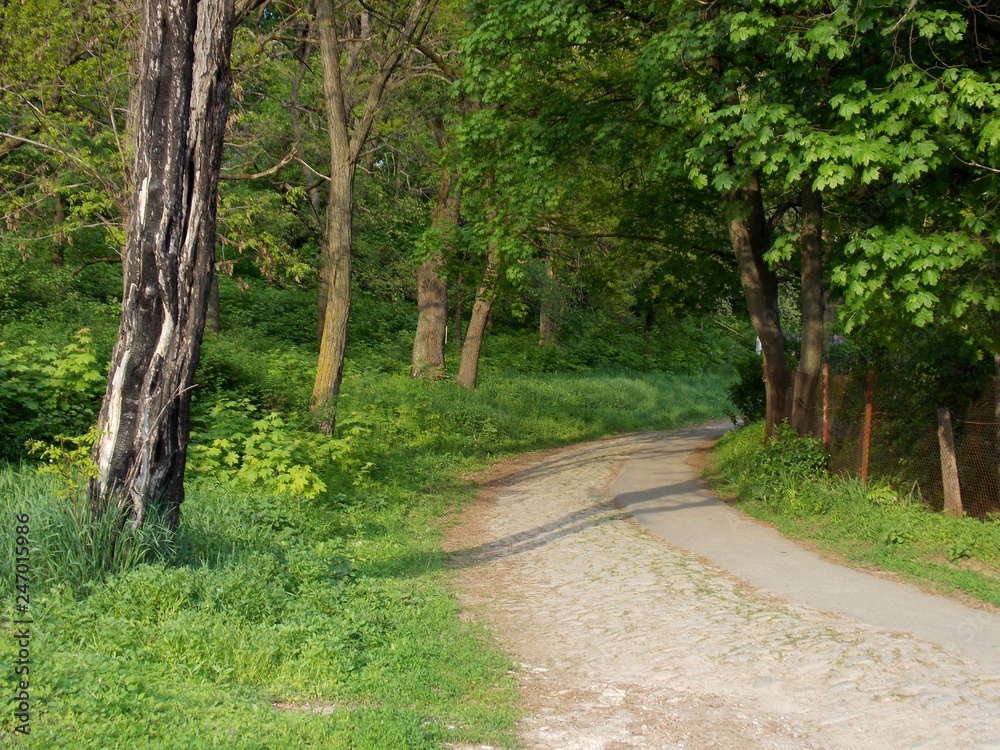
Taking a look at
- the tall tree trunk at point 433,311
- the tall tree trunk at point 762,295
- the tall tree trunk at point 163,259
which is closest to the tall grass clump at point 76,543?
the tall tree trunk at point 163,259

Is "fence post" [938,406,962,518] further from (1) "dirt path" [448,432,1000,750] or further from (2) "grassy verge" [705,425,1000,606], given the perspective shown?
(1) "dirt path" [448,432,1000,750]

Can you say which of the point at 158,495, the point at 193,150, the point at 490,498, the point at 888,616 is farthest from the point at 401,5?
the point at 888,616

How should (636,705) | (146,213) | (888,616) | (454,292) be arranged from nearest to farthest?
(636,705)
(146,213)
(888,616)
(454,292)

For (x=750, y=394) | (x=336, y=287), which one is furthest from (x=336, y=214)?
(x=750, y=394)

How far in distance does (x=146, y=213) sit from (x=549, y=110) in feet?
30.7

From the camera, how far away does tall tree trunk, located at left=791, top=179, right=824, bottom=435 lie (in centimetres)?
1371

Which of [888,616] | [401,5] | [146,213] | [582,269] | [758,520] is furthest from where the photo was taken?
[582,269]

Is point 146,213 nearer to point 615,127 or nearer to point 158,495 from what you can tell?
point 158,495

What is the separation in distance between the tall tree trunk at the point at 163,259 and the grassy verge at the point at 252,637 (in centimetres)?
53

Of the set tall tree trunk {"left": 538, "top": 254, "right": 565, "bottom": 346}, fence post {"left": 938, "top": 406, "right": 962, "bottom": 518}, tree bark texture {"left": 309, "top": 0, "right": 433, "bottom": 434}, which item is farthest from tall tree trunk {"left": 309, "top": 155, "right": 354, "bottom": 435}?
tall tree trunk {"left": 538, "top": 254, "right": 565, "bottom": 346}

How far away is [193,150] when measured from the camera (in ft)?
23.5

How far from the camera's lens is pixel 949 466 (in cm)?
1060

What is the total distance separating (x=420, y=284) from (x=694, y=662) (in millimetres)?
18877

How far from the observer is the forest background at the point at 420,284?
18.7 feet
